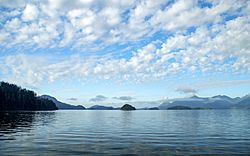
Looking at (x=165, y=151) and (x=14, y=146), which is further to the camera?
(x=14, y=146)

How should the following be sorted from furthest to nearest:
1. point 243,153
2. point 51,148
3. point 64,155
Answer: point 51,148, point 243,153, point 64,155

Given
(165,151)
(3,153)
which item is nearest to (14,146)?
(3,153)

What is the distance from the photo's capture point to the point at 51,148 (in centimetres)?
3556

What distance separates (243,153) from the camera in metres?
33.3

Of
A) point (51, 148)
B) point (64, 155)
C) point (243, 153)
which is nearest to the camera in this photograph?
point (64, 155)

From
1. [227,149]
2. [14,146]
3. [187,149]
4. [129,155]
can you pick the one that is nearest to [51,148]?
[14,146]

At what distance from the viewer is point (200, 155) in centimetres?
3153

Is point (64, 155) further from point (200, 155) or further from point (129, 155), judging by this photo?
point (200, 155)

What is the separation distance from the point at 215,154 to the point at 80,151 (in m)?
16.4

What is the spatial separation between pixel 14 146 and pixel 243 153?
2994cm

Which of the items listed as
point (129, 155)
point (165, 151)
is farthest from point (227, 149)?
point (129, 155)

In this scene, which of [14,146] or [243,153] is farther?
[14,146]

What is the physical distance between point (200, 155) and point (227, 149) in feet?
23.1

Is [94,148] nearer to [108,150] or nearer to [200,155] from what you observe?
[108,150]
